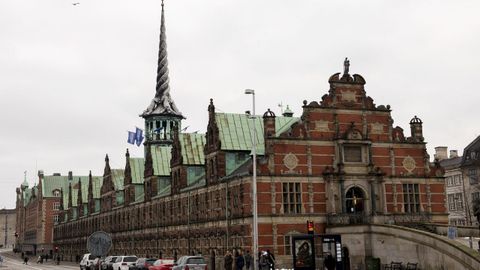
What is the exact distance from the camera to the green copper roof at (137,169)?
9381 cm

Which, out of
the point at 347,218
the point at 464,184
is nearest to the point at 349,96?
the point at 347,218

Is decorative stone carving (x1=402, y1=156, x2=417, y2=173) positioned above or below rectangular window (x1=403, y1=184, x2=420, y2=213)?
above

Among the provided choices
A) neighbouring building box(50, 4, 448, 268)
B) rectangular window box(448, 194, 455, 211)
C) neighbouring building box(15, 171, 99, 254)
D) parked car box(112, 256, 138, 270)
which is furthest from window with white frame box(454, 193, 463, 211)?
neighbouring building box(15, 171, 99, 254)

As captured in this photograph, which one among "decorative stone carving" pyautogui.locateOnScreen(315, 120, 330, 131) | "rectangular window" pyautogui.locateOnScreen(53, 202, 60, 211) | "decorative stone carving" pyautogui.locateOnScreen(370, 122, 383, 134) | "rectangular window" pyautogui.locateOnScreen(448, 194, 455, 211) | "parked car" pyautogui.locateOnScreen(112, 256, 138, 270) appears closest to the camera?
"parked car" pyautogui.locateOnScreen(112, 256, 138, 270)

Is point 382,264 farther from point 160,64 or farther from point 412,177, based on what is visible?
point 160,64

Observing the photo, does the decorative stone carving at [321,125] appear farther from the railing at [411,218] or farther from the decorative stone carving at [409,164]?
the railing at [411,218]

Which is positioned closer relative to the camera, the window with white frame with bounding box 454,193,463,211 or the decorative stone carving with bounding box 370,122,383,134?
the decorative stone carving with bounding box 370,122,383,134

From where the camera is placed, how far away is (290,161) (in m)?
57.6

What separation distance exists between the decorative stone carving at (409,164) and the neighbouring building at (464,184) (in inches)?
1378

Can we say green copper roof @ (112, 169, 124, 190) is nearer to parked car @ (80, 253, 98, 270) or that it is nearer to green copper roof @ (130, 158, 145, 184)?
green copper roof @ (130, 158, 145, 184)

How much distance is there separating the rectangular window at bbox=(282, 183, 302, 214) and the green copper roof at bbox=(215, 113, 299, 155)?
5500 mm

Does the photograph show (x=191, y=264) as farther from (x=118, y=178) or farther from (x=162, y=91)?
(x=162, y=91)

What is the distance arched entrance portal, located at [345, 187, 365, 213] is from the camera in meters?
59.3

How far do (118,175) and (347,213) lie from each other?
56751 mm
